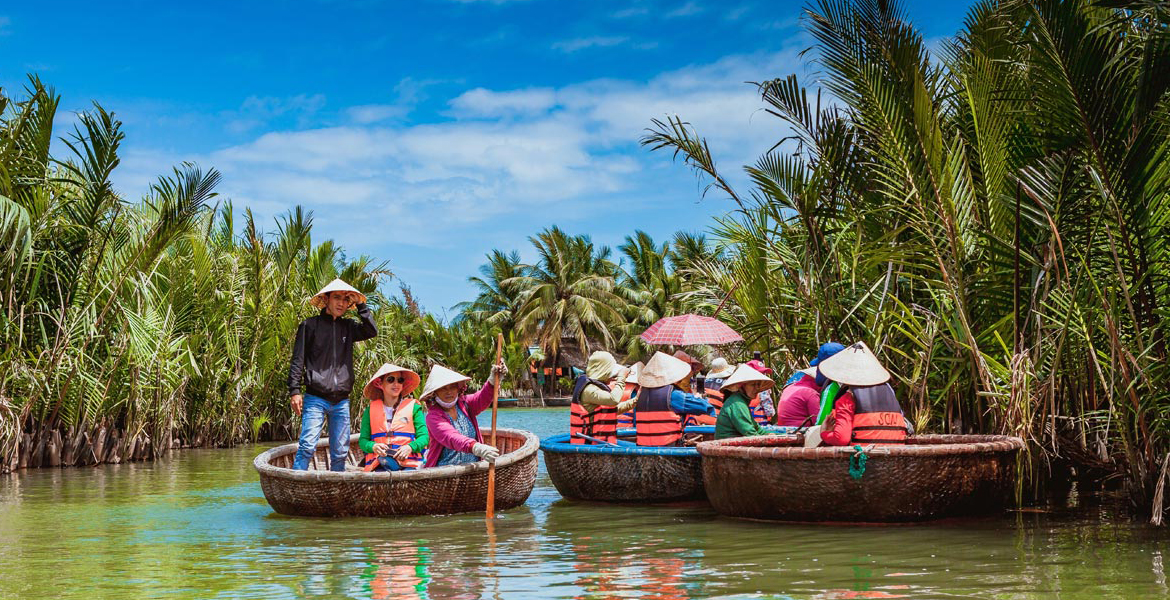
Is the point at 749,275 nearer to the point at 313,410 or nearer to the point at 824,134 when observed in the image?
the point at 824,134

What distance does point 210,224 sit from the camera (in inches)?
709

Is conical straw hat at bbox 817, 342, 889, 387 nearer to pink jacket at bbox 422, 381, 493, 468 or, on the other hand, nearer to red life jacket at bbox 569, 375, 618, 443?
pink jacket at bbox 422, 381, 493, 468

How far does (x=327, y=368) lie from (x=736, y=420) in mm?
3465

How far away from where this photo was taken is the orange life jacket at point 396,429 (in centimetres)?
925

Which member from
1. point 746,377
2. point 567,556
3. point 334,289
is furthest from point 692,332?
point 567,556

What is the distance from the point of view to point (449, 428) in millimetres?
8977

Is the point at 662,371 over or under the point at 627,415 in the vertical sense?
over

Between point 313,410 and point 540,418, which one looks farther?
point 540,418

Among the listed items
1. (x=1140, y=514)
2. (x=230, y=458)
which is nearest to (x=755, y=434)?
(x=1140, y=514)

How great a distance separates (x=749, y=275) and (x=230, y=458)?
8422mm

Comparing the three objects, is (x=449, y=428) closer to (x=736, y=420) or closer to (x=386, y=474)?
(x=386, y=474)

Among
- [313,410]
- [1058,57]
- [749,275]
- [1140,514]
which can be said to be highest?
[1058,57]

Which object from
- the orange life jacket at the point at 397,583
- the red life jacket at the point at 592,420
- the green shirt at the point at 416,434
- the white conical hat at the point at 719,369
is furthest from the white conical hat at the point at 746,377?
the white conical hat at the point at 719,369

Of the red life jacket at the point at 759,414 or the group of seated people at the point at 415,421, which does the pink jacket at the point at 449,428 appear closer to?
the group of seated people at the point at 415,421
